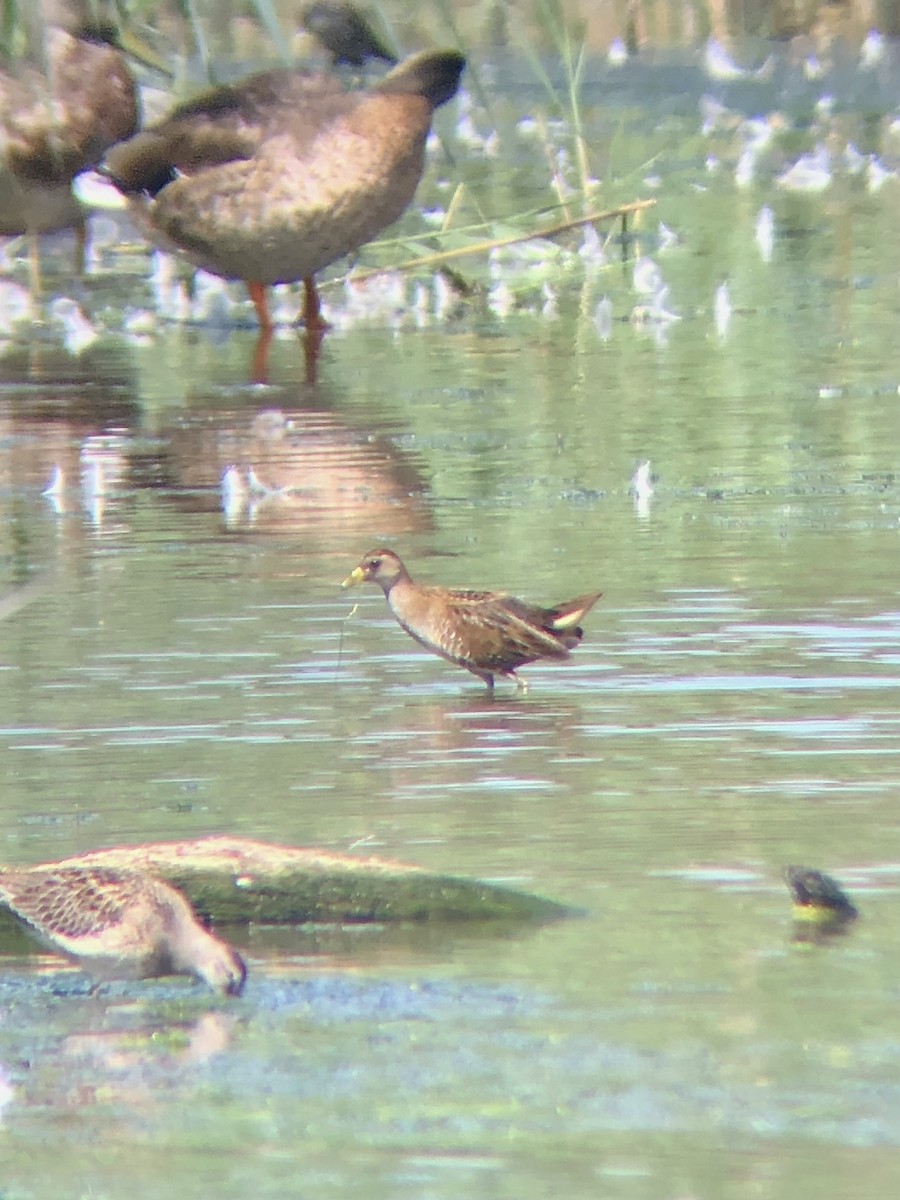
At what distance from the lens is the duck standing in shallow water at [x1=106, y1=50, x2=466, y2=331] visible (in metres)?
14.8

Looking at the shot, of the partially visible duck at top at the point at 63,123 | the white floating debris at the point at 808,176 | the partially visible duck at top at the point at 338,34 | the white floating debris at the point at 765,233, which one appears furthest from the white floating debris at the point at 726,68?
the partially visible duck at top at the point at 63,123

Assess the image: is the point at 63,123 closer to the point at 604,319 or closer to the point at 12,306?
the point at 12,306

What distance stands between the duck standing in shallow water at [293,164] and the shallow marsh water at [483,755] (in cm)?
85

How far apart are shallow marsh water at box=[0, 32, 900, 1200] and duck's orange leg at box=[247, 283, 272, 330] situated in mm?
1136

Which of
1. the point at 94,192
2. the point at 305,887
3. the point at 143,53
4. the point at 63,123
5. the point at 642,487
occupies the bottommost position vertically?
the point at 305,887

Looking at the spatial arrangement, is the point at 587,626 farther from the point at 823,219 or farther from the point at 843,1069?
the point at 823,219

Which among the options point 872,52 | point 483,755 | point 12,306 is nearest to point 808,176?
point 12,306

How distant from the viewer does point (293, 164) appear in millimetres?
14898

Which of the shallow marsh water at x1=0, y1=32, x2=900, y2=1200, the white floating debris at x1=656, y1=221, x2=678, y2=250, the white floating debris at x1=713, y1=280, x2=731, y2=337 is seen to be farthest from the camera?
the white floating debris at x1=656, y1=221, x2=678, y2=250

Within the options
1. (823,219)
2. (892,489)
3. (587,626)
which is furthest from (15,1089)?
(823,219)

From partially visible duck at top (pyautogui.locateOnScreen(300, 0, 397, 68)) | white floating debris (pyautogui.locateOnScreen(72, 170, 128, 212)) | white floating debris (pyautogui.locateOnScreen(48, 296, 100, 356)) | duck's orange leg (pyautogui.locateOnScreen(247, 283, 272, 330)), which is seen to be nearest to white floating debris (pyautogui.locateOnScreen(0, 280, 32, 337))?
white floating debris (pyautogui.locateOnScreen(48, 296, 100, 356))

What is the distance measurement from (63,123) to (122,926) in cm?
1138

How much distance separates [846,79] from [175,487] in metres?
22.1

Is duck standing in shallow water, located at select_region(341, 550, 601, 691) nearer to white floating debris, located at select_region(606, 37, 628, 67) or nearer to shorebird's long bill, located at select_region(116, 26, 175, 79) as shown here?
shorebird's long bill, located at select_region(116, 26, 175, 79)
